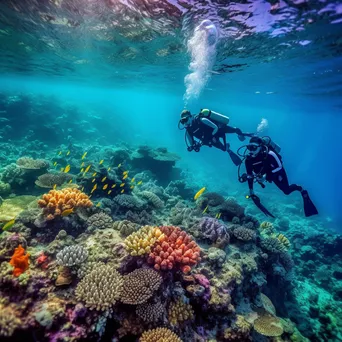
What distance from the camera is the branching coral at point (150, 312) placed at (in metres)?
4.48

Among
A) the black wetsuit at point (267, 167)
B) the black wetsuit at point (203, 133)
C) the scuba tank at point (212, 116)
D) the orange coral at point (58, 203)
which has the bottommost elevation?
the orange coral at point (58, 203)

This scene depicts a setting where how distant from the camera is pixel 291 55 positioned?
1543 cm

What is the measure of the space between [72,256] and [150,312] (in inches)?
79.8

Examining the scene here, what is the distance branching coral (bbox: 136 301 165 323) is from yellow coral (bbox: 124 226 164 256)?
109 cm

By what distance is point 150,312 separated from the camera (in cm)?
454

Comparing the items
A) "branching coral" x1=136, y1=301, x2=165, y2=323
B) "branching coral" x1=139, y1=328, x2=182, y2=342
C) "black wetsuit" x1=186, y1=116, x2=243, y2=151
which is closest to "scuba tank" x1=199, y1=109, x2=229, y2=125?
"black wetsuit" x1=186, y1=116, x2=243, y2=151

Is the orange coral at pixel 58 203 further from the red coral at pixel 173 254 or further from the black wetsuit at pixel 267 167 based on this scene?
the black wetsuit at pixel 267 167

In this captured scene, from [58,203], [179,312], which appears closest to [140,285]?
[179,312]

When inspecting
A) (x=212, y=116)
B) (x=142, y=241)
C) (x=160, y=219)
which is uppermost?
(x=212, y=116)

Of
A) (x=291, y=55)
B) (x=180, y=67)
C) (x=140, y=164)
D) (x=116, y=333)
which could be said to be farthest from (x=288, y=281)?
(x=180, y=67)

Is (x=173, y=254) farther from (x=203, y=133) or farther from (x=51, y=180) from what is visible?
(x=203, y=133)

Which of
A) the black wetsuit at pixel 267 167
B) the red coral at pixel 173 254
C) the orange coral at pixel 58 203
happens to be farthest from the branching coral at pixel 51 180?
the black wetsuit at pixel 267 167

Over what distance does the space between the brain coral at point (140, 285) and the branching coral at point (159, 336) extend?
55cm

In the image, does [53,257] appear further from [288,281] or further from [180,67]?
[180,67]
